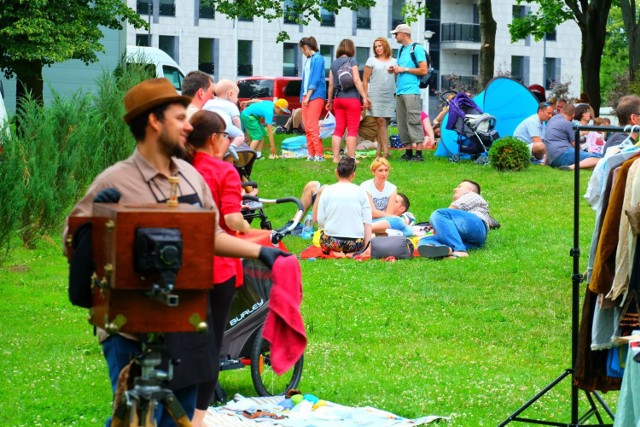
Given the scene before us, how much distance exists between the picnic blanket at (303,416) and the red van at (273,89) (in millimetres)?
37747

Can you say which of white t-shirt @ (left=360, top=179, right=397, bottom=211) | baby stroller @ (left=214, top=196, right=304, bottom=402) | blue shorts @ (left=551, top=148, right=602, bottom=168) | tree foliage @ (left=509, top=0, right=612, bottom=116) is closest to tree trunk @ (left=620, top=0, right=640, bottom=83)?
tree foliage @ (left=509, top=0, right=612, bottom=116)

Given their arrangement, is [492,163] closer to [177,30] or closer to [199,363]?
[199,363]

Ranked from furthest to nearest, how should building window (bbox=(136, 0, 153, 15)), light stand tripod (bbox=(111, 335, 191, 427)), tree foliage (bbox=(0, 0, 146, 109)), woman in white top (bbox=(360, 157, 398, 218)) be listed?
building window (bbox=(136, 0, 153, 15)) → tree foliage (bbox=(0, 0, 146, 109)) → woman in white top (bbox=(360, 157, 398, 218)) → light stand tripod (bbox=(111, 335, 191, 427))

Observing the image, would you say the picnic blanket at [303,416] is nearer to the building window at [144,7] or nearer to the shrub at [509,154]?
the shrub at [509,154]

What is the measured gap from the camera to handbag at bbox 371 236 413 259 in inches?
571

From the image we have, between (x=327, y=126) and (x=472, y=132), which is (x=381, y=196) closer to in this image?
(x=472, y=132)

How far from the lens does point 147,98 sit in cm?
488

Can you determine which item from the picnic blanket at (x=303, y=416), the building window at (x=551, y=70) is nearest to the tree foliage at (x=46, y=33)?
the picnic blanket at (x=303, y=416)

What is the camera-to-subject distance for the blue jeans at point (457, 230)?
1475cm

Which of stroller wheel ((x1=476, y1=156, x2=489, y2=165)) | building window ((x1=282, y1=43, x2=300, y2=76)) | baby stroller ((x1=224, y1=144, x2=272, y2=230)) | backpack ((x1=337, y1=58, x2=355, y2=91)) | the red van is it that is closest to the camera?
baby stroller ((x1=224, y1=144, x2=272, y2=230))

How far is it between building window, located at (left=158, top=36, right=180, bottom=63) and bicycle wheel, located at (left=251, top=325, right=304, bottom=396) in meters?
57.4

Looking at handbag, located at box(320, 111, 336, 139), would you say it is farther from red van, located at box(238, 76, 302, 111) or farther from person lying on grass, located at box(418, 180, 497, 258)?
red van, located at box(238, 76, 302, 111)

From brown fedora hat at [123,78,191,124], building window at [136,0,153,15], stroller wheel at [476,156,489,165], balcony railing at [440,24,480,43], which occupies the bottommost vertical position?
stroller wheel at [476,156,489,165]

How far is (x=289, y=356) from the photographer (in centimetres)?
493
